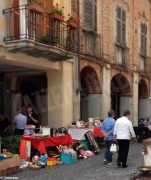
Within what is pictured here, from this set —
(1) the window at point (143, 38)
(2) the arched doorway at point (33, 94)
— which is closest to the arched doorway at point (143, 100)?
(1) the window at point (143, 38)

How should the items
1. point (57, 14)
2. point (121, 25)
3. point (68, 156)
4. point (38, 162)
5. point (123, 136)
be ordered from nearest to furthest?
point (123, 136), point (38, 162), point (68, 156), point (57, 14), point (121, 25)

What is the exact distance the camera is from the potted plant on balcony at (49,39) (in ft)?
45.3

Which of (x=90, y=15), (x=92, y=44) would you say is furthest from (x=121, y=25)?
(x=92, y=44)

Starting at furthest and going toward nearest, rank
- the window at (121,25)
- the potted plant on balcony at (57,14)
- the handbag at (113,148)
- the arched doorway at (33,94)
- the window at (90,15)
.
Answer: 1. the window at (121,25)
2. the window at (90,15)
3. the arched doorway at (33,94)
4. the potted plant on balcony at (57,14)
5. the handbag at (113,148)

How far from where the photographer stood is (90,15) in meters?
18.1

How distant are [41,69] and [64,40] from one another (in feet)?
4.51

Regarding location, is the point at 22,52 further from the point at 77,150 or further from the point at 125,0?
the point at 125,0

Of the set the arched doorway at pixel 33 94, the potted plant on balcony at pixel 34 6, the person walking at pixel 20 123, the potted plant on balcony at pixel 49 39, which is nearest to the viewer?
the potted plant on balcony at pixel 34 6

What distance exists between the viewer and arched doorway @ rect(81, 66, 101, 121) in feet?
61.1

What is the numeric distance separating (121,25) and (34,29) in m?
8.70

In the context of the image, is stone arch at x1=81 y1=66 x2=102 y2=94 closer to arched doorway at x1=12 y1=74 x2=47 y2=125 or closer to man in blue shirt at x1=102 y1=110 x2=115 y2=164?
arched doorway at x1=12 y1=74 x2=47 y2=125

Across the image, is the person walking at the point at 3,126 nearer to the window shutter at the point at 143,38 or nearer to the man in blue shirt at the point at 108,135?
the man in blue shirt at the point at 108,135

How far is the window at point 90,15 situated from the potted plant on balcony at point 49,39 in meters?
3.52

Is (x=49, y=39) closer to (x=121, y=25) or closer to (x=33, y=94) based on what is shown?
(x=33, y=94)
